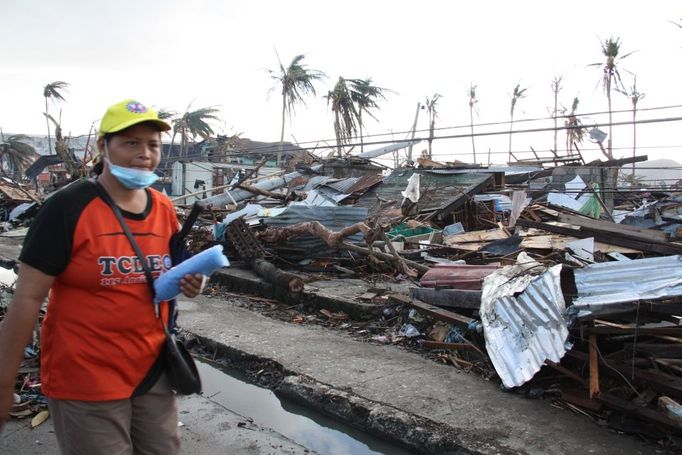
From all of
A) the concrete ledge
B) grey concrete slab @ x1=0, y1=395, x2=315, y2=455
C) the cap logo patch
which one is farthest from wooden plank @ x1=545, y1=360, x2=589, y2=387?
the cap logo patch

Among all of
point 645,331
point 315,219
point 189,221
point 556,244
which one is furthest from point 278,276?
point 189,221

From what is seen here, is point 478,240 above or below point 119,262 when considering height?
below

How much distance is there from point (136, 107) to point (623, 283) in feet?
13.1

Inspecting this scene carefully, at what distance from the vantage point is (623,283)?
13.6 ft

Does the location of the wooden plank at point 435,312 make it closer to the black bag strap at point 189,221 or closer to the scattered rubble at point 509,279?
the scattered rubble at point 509,279

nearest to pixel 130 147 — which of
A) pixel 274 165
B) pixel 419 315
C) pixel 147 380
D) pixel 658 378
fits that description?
pixel 147 380

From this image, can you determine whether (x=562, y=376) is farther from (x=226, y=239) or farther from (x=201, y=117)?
(x=201, y=117)

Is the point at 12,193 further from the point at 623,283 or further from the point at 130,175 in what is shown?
the point at 623,283

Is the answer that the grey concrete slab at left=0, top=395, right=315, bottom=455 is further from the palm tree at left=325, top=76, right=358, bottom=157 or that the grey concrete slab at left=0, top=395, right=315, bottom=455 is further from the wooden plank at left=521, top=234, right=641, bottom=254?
the palm tree at left=325, top=76, right=358, bottom=157

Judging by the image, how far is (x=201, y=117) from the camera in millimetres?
39938

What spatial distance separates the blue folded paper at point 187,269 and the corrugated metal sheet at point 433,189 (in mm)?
11091

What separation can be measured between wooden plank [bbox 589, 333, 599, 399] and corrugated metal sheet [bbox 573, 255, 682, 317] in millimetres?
233

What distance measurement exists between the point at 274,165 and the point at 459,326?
26.7 m

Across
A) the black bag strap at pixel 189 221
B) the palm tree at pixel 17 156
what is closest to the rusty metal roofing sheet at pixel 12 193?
the palm tree at pixel 17 156
